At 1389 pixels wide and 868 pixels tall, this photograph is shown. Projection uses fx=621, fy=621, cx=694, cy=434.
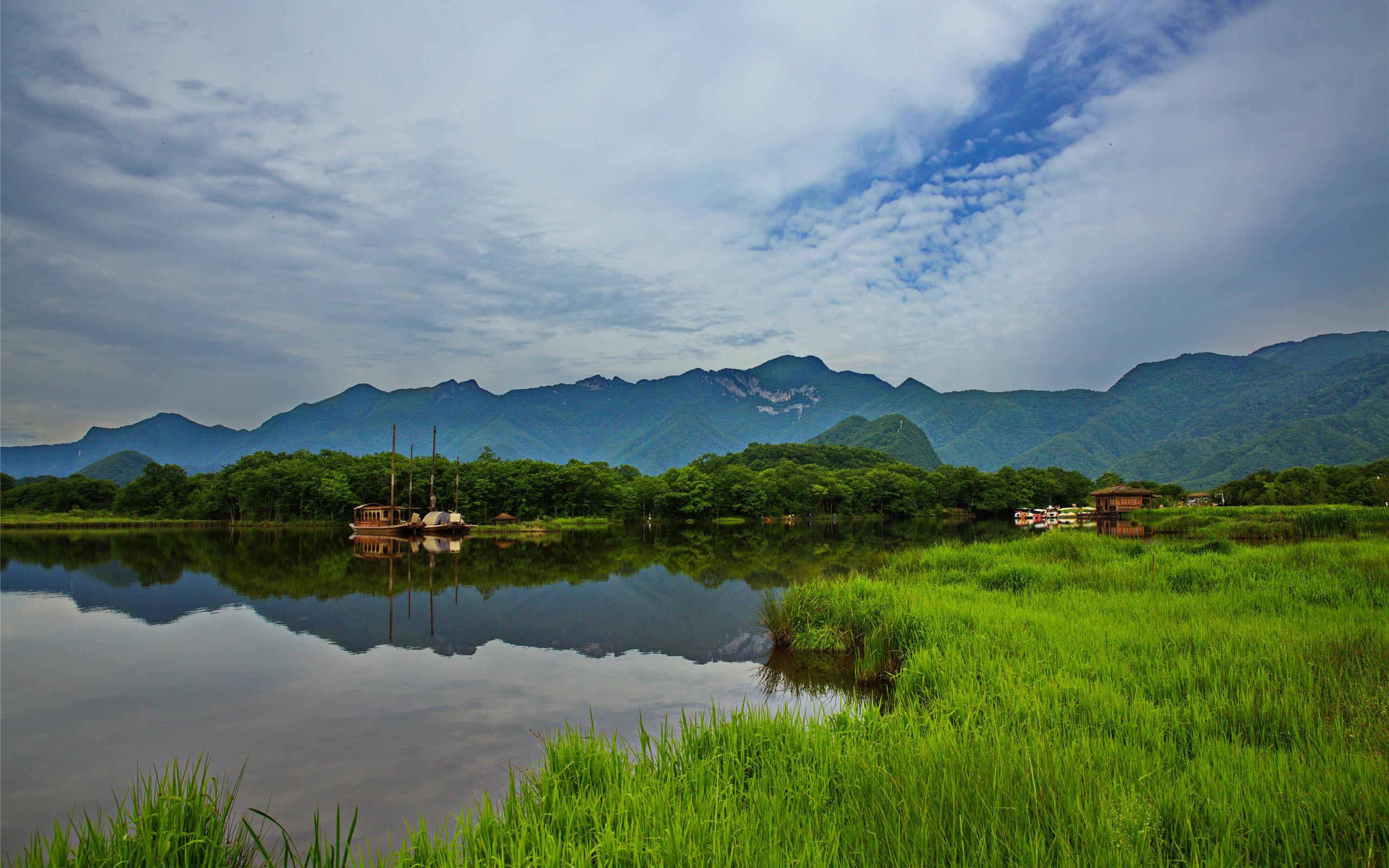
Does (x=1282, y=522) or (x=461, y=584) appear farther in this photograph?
(x=1282, y=522)

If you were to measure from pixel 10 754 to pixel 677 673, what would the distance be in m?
7.96

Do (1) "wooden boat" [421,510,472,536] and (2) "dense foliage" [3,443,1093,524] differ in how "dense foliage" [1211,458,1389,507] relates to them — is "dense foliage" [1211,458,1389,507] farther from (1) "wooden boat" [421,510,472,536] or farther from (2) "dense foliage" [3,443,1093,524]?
(1) "wooden boat" [421,510,472,536]

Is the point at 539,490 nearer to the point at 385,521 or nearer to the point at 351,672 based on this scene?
the point at 385,521

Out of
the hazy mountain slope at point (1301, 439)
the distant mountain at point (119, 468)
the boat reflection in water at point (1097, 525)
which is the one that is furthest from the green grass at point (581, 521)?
the distant mountain at point (119, 468)

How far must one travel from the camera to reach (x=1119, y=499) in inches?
1981

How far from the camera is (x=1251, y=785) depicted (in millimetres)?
3838

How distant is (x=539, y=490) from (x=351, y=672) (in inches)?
2397

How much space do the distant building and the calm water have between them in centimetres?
3731

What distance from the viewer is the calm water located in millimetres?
6336

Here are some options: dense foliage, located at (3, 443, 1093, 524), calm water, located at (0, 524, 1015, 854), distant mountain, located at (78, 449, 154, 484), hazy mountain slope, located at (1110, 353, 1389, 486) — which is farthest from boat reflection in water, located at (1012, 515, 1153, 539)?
distant mountain, located at (78, 449, 154, 484)

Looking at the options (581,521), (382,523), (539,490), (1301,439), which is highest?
(1301,439)

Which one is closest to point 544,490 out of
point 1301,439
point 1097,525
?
point 1097,525

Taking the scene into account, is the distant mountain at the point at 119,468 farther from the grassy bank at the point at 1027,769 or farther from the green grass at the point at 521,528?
the grassy bank at the point at 1027,769

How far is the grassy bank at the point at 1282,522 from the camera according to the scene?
71.0 ft
